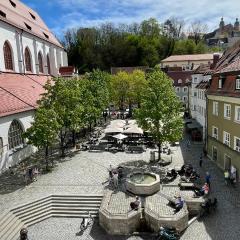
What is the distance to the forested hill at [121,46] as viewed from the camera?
108 m

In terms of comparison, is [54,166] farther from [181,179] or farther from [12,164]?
[181,179]

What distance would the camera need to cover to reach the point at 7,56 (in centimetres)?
4169

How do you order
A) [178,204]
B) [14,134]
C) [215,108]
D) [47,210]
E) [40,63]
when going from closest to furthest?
[178,204]
[47,210]
[14,134]
[215,108]
[40,63]

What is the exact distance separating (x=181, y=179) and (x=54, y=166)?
12.8m

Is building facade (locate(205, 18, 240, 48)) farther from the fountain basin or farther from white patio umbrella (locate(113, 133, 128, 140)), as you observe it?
the fountain basin

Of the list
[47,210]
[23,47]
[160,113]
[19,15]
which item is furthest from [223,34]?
[47,210]

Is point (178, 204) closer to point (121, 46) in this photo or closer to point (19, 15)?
point (19, 15)

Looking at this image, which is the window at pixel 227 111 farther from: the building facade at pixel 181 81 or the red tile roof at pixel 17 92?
the building facade at pixel 181 81

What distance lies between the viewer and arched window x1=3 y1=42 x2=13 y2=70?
41125 millimetres

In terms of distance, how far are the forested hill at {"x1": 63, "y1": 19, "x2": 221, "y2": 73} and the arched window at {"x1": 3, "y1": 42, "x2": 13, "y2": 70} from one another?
65478 mm

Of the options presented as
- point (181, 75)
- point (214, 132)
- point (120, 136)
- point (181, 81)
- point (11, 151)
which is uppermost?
point (181, 75)

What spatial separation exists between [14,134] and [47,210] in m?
11.6

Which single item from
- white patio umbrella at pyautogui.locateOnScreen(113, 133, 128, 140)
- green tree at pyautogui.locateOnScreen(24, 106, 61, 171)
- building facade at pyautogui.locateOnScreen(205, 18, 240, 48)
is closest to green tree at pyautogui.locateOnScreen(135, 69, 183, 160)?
white patio umbrella at pyautogui.locateOnScreen(113, 133, 128, 140)

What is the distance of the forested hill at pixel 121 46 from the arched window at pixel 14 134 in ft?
252
